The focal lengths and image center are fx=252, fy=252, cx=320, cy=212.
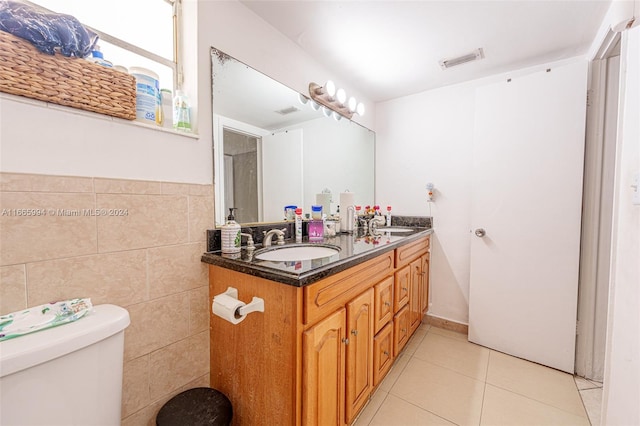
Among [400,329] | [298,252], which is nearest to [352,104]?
[298,252]

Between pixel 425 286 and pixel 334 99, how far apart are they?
5.65 feet

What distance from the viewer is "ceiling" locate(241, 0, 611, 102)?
1322 mm

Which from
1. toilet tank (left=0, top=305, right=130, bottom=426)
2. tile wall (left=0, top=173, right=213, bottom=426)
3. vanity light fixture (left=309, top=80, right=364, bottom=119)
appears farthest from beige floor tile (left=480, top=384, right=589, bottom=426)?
vanity light fixture (left=309, top=80, right=364, bottom=119)

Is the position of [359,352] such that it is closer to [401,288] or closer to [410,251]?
[401,288]

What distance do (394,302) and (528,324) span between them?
106 cm

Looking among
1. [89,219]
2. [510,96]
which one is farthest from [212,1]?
[510,96]

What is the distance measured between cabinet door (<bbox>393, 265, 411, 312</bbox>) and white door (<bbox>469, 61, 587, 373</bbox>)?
2.11 ft

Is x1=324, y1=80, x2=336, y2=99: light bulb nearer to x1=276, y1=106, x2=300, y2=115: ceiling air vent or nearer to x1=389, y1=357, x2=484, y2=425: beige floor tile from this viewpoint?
x1=276, y1=106, x2=300, y2=115: ceiling air vent

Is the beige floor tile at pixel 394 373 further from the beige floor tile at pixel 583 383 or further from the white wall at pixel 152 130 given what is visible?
the white wall at pixel 152 130

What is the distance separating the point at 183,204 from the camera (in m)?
1.09

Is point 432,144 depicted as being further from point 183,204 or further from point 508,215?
point 183,204

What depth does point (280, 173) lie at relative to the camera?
1.63 metres

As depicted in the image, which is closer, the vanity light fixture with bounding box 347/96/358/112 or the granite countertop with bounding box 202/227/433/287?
the granite countertop with bounding box 202/227/433/287

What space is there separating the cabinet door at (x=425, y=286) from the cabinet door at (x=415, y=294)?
0.07 m
